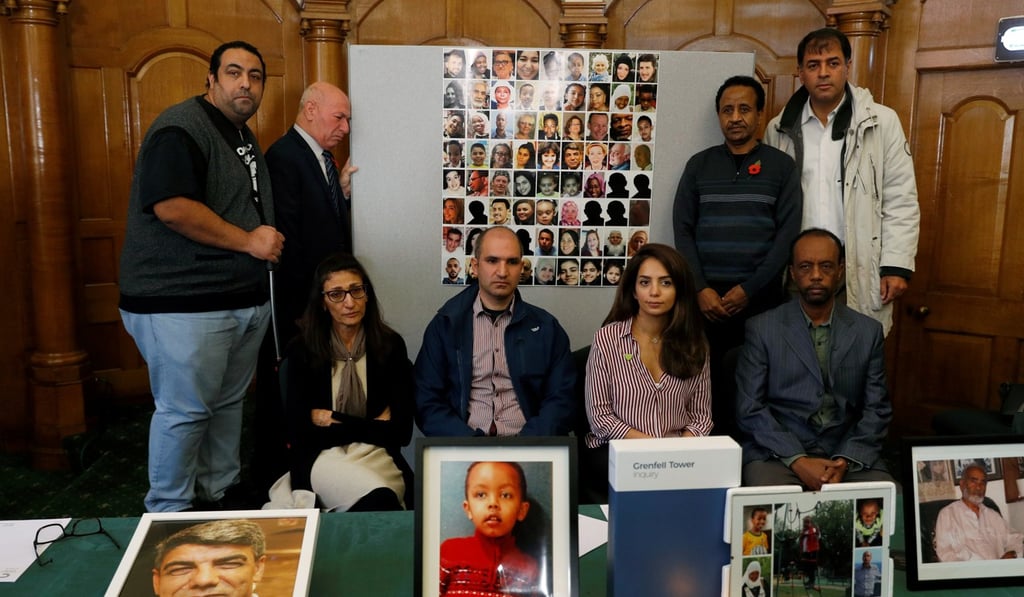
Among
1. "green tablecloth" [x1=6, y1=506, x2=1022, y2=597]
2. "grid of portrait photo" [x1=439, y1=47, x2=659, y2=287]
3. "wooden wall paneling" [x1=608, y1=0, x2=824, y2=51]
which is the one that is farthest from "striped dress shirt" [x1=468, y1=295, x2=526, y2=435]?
"wooden wall paneling" [x1=608, y1=0, x2=824, y2=51]

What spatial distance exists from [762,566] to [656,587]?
157mm

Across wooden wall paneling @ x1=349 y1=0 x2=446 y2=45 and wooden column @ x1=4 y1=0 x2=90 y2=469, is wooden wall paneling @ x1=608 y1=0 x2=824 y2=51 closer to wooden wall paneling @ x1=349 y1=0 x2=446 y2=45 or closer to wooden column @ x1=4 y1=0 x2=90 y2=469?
wooden wall paneling @ x1=349 y1=0 x2=446 y2=45

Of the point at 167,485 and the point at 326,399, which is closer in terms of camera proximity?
the point at 326,399

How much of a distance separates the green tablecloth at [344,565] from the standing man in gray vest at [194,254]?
1.06 meters

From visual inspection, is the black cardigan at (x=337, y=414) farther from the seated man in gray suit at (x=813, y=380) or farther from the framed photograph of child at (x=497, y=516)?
the framed photograph of child at (x=497, y=516)

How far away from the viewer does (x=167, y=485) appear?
254 centimetres

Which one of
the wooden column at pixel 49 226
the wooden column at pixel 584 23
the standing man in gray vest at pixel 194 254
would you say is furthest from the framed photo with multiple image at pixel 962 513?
the wooden column at pixel 49 226

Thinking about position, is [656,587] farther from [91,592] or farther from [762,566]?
[91,592]

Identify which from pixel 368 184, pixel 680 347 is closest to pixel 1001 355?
pixel 680 347

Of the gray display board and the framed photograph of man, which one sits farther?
the gray display board

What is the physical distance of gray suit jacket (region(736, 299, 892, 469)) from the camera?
232cm

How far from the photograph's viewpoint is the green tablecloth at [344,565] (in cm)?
127

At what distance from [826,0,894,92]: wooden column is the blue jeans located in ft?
9.24

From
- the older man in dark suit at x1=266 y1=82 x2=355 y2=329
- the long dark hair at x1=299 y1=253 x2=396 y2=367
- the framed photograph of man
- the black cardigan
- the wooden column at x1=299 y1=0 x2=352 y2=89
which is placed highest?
the wooden column at x1=299 y1=0 x2=352 y2=89
